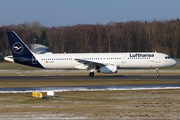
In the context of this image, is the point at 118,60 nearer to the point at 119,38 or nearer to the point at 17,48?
the point at 17,48

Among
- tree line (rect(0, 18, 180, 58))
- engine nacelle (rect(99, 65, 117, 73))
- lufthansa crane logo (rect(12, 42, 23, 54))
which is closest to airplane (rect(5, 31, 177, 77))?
lufthansa crane logo (rect(12, 42, 23, 54))

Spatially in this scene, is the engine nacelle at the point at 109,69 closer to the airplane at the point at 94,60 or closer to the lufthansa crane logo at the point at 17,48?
the airplane at the point at 94,60

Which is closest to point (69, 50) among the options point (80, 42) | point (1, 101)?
point (80, 42)

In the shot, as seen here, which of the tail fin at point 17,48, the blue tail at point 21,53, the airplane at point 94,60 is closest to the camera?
the airplane at point 94,60

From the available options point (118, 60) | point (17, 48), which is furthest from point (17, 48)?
point (118, 60)

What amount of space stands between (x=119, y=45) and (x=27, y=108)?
257 feet

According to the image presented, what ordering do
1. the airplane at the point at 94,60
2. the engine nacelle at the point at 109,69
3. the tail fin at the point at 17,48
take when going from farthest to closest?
1. the tail fin at the point at 17,48
2. the airplane at the point at 94,60
3. the engine nacelle at the point at 109,69

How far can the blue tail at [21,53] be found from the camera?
39375 millimetres

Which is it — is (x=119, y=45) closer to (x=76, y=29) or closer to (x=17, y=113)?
(x=76, y=29)

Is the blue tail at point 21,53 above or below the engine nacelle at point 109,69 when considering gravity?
above

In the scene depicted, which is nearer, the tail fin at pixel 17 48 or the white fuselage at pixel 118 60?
the white fuselage at pixel 118 60

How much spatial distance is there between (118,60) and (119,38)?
56178mm

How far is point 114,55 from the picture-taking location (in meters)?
38.3

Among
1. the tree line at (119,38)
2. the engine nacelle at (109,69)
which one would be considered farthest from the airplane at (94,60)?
the tree line at (119,38)
